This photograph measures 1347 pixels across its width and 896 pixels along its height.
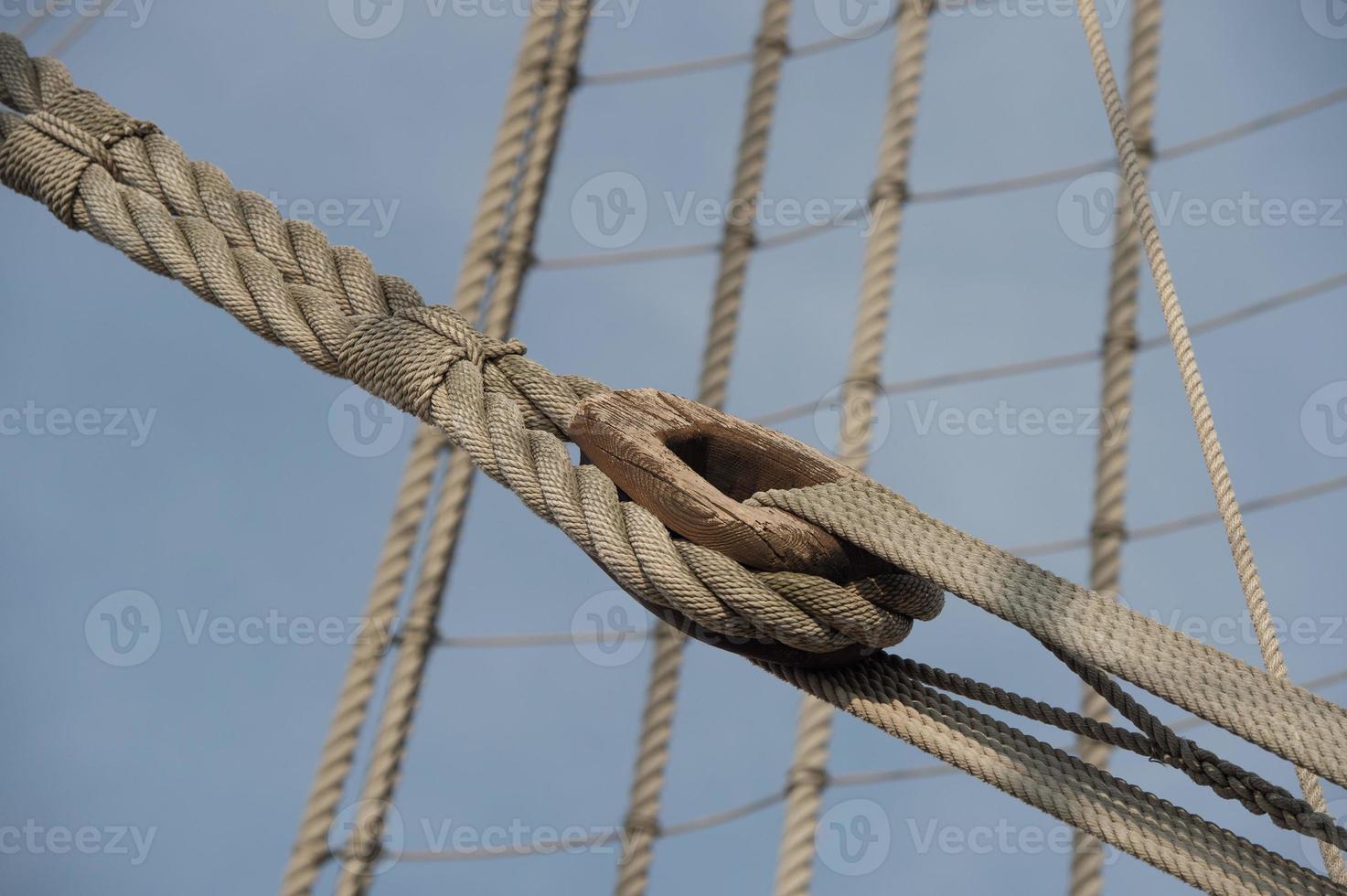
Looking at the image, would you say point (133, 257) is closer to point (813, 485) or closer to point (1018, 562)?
point (813, 485)

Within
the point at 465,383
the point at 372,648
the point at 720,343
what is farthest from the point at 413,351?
the point at 720,343

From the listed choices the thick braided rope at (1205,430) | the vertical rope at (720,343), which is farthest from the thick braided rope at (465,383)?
the vertical rope at (720,343)

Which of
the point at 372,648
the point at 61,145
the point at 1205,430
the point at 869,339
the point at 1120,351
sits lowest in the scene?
the point at 1205,430

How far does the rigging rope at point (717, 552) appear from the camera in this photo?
99 centimetres

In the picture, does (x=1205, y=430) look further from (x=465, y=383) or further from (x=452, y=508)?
(x=452, y=508)

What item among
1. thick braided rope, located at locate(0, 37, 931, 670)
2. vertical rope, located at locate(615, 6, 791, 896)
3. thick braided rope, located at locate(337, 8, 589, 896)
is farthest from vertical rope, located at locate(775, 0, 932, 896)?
thick braided rope, located at locate(0, 37, 931, 670)

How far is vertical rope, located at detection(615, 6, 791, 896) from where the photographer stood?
3125 mm

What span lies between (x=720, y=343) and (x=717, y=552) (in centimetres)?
227

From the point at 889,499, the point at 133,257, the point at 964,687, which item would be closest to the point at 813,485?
the point at 889,499

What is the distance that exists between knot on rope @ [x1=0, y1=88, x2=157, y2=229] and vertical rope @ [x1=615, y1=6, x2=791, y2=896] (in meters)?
1.76

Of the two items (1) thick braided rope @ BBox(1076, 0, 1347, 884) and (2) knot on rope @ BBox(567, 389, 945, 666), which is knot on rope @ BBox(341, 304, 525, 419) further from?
(1) thick braided rope @ BBox(1076, 0, 1347, 884)

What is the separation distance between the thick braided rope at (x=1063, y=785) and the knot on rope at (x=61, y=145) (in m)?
0.77

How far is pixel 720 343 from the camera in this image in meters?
3.34

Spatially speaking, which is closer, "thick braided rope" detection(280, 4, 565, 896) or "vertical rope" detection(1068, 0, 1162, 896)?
"thick braided rope" detection(280, 4, 565, 896)
